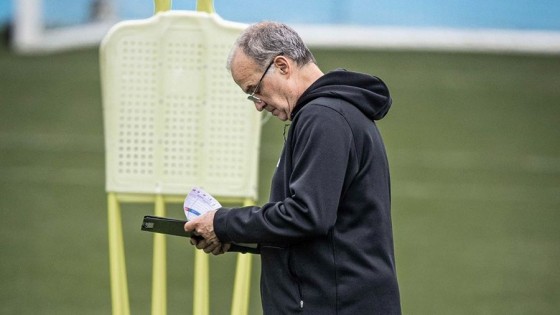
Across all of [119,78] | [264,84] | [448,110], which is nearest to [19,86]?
[448,110]

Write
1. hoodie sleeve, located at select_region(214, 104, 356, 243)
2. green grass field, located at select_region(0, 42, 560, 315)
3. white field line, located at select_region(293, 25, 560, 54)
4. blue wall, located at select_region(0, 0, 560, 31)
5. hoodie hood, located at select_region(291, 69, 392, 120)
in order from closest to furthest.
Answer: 1. hoodie sleeve, located at select_region(214, 104, 356, 243)
2. hoodie hood, located at select_region(291, 69, 392, 120)
3. green grass field, located at select_region(0, 42, 560, 315)
4. blue wall, located at select_region(0, 0, 560, 31)
5. white field line, located at select_region(293, 25, 560, 54)

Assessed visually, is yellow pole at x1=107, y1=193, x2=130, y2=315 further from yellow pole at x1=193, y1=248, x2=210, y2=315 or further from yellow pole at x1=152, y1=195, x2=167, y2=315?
yellow pole at x1=193, y1=248, x2=210, y2=315

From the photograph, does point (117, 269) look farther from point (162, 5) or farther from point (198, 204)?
point (198, 204)

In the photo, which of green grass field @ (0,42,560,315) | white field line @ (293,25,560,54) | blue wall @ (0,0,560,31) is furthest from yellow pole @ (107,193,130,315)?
white field line @ (293,25,560,54)

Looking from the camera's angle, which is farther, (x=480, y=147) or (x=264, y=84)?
(x=480, y=147)

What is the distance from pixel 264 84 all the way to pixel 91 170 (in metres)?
4.10

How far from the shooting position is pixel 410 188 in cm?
580

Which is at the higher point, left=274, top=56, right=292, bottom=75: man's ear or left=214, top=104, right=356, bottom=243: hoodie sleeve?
left=274, top=56, right=292, bottom=75: man's ear

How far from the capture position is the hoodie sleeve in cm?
193

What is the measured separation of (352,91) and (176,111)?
3.57 ft

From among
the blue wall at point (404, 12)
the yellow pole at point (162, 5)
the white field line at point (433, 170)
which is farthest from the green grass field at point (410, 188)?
the yellow pole at point (162, 5)

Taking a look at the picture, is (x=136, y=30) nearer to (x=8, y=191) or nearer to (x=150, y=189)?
(x=150, y=189)

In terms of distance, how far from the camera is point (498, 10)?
767 cm

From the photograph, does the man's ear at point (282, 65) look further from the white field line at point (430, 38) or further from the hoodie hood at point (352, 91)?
the white field line at point (430, 38)
